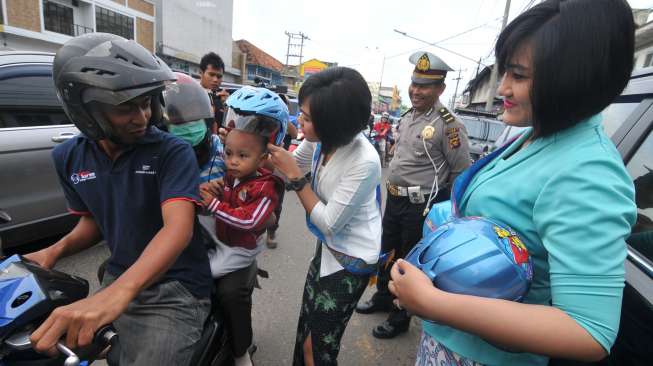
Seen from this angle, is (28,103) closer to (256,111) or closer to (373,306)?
(256,111)

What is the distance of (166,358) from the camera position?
1146 millimetres

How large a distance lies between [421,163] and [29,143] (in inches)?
131

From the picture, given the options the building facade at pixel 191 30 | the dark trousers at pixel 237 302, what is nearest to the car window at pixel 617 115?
the dark trousers at pixel 237 302

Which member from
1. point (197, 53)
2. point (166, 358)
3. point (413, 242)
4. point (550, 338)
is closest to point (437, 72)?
point (413, 242)

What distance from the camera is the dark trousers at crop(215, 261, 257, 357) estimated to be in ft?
5.11

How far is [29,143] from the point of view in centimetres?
280

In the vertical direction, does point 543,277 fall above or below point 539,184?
below

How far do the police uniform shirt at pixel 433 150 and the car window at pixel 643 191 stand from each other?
4.03 feet

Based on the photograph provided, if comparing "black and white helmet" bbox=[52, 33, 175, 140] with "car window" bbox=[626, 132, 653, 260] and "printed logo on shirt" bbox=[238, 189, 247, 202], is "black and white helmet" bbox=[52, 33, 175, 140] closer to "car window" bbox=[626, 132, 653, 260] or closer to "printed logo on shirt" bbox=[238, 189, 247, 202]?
"printed logo on shirt" bbox=[238, 189, 247, 202]

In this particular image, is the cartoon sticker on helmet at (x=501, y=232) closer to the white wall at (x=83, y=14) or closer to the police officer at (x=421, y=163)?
the police officer at (x=421, y=163)

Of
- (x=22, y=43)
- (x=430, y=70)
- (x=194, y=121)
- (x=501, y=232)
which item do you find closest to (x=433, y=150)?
(x=430, y=70)

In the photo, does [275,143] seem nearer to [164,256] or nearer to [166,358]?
[164,256]

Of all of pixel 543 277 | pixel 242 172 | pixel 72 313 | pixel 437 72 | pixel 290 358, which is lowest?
pixel 290 358

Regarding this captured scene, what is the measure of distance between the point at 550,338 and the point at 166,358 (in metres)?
1.16
